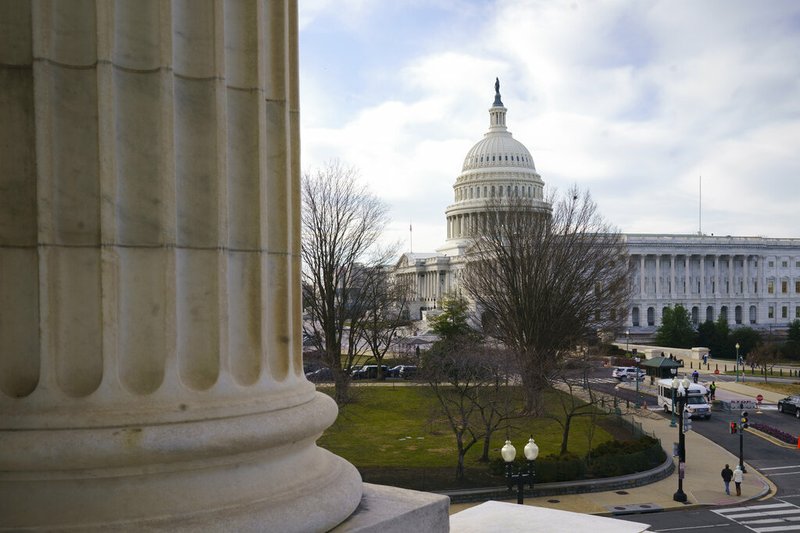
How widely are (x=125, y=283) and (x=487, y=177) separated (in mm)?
136710

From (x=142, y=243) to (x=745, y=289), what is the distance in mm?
125345

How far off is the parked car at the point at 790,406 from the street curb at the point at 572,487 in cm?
1736

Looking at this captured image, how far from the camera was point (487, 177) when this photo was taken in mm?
139250

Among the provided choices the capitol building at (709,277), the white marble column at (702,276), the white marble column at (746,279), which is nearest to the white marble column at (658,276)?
the capitol building at (709,277)

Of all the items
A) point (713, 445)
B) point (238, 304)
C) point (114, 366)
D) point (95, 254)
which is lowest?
point (713, 445)

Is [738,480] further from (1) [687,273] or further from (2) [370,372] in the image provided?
(1) [687,273]

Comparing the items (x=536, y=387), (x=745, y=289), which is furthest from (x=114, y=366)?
(x=745, y=289)

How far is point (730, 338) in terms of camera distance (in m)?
75.6

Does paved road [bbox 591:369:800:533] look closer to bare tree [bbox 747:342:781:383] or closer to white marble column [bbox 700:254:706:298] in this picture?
bare tree [bbox 747:342:781:383]

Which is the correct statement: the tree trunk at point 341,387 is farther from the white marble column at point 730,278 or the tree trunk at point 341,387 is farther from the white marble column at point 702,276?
the white marble column at point 730,278

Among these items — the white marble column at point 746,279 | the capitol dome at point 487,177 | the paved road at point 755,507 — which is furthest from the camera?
the capitol dome at point 487,177

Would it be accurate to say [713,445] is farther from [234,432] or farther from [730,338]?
[730,338]

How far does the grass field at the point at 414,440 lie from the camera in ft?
87.0

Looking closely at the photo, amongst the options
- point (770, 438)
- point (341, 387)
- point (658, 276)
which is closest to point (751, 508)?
point (770, 438)
